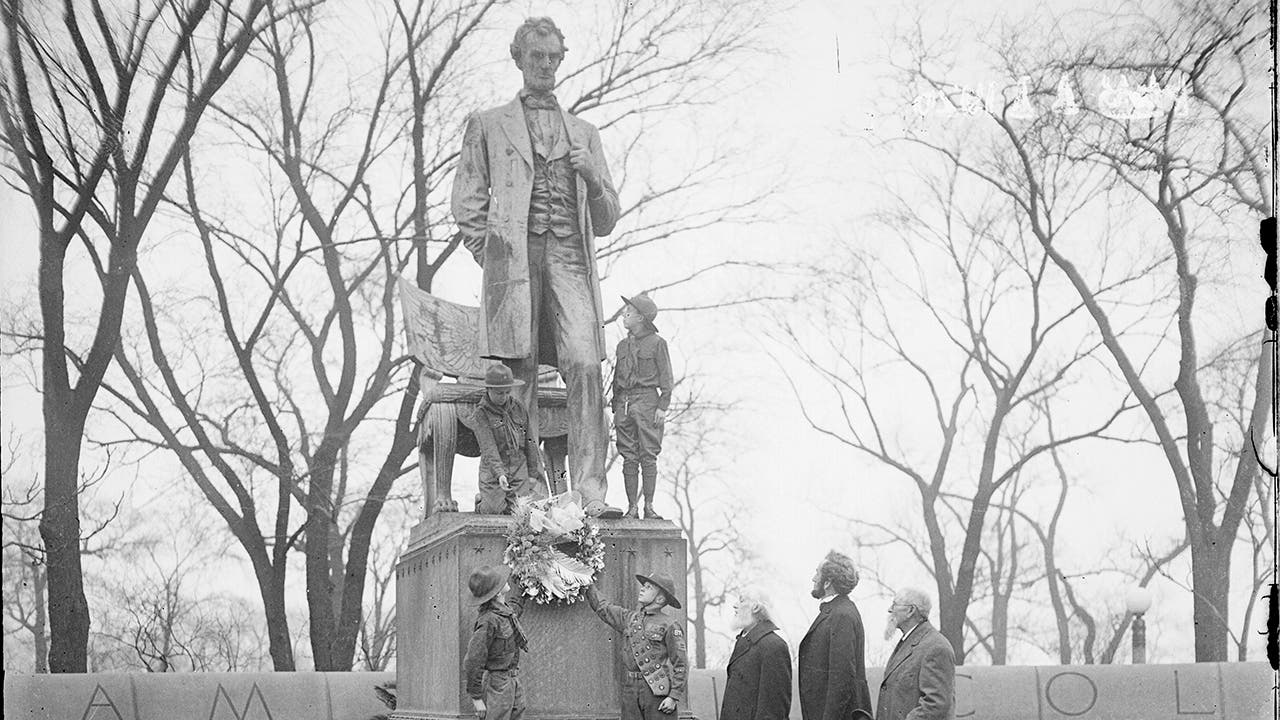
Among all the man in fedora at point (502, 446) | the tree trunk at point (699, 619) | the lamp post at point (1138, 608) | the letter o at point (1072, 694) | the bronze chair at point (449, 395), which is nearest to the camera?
the man in fedora at point (502, 446)

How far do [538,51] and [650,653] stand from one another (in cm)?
386

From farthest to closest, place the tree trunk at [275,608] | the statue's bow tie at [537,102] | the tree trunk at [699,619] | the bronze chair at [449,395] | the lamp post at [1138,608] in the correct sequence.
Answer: the tree trunk at [699,619]
the tree trunk at [275,608]
the lamp post at [1138,608]
the statue's bow tie at [537,102]
the bronze chair at [449,395]

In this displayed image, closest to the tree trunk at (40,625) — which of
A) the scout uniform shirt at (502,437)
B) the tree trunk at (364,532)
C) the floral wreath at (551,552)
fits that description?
the tree trunk at (364,532)

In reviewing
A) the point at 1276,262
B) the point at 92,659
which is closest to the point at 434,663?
the point at 1276,262

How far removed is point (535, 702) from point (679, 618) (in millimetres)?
911

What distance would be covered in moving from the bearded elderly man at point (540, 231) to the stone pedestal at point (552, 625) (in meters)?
0.69

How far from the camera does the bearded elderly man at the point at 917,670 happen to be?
303 inches

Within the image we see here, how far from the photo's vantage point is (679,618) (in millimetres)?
8742

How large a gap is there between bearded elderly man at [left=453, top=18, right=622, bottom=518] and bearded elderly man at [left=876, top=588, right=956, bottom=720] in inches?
90.5

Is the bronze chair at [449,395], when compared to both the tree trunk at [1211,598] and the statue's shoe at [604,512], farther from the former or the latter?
the tree trunk at [1211,598]

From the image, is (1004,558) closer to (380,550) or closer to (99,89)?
(380,550)

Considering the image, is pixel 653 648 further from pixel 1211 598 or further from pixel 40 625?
pixel 40 625

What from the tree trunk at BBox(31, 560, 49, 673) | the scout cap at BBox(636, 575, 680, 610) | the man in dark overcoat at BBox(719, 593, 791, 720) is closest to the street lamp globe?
the man in dark overcoat at BBox(719, 593, 791, 720)

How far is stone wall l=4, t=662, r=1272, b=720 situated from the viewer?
1524cm
